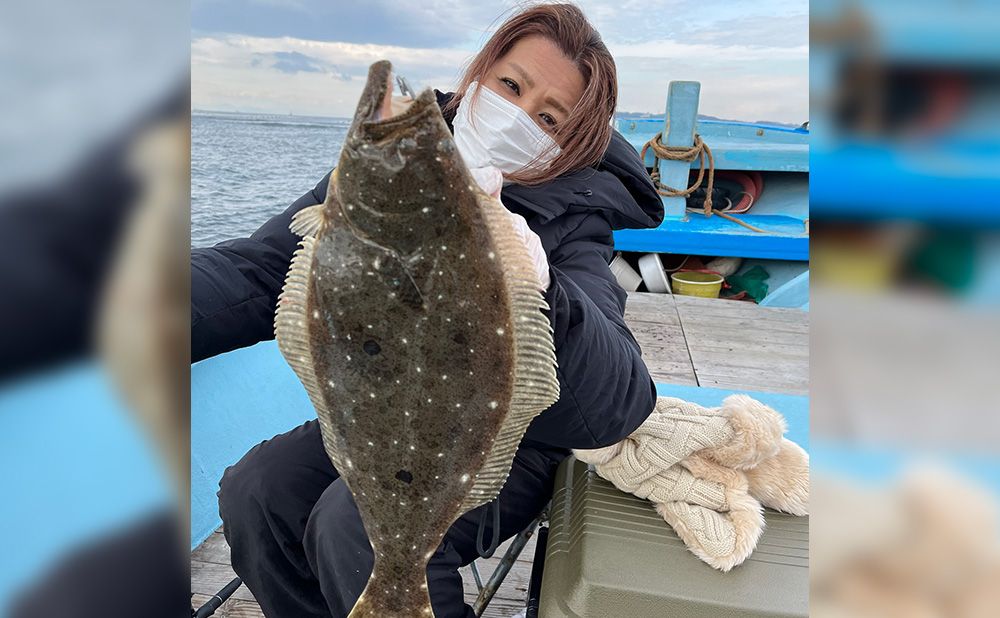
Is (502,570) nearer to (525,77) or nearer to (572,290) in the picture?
(572,290)

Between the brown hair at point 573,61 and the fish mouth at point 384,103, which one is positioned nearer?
the fish mouth at point 384,103

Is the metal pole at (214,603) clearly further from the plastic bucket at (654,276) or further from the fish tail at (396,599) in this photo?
the plastic bucket at (654,276)

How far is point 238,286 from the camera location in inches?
73.8

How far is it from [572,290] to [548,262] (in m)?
0.33

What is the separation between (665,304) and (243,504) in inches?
208

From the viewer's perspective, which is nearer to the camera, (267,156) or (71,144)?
(71,144)

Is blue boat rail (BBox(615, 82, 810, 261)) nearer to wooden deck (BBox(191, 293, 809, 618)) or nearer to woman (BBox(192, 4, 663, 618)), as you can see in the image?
wooden deck (BBox(191, 293, 809, 618))

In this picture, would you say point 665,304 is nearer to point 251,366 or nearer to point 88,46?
point 251,366

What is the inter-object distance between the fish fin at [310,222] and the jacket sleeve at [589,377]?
15.3 inches

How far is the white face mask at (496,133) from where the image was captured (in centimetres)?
168

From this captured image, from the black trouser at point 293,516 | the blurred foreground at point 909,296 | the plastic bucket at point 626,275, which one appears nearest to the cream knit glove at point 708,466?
the black trouser at point 293,516

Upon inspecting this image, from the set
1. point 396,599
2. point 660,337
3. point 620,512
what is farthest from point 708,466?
point 660,337

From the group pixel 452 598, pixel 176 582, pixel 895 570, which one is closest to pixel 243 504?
pixel 452 598

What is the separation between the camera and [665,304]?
6719mm
